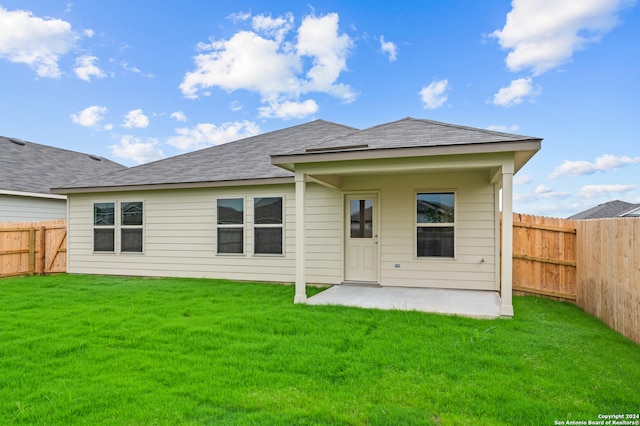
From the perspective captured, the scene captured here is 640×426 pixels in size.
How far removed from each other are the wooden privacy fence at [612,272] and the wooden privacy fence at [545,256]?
321 millimetres

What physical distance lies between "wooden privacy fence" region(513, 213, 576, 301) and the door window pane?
3.06 m

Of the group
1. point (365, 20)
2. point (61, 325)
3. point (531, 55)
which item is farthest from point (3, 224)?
point (531, 55)

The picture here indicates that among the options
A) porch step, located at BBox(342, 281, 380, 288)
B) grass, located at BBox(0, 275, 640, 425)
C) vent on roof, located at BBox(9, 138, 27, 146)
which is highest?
vent on roof, located at BBox(9, 138, 27, 146)

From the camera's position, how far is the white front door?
814 centimetres

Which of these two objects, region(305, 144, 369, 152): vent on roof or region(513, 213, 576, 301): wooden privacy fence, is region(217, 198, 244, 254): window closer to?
region(305, 144, 369, 152): vent on roof

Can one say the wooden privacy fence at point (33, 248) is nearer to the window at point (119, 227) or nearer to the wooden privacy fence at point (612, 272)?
the window at point (119, 227)

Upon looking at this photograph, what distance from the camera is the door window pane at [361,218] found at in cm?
820

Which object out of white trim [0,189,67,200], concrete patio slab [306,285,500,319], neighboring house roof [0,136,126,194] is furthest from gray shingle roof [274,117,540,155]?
neighboring house roof [0,136,126,194]

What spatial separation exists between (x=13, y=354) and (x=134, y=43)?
10.8 m

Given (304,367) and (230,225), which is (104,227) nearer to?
(230,225)

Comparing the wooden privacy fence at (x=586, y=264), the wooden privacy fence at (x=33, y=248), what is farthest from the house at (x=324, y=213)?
the wooden privacy fence at (x=33, y=248)

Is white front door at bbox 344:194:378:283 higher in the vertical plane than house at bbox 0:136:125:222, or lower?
lower

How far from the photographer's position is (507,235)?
5496mm

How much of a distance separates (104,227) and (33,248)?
290cm
